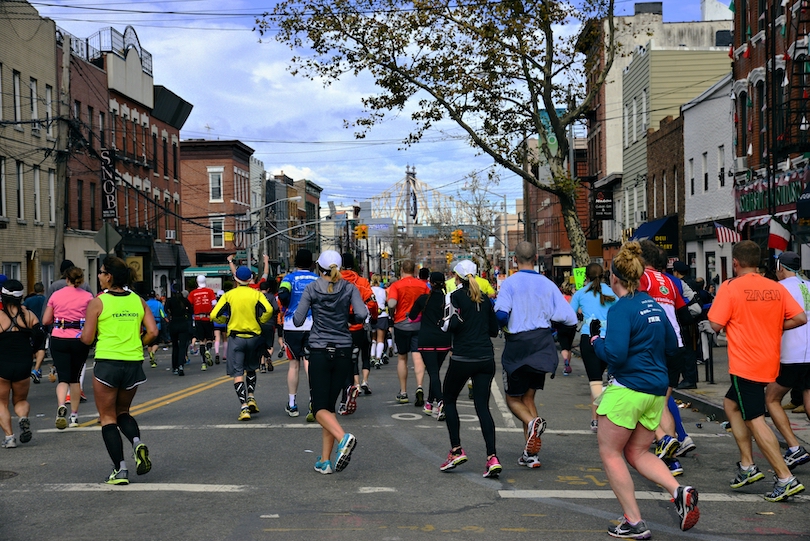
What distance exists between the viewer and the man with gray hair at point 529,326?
8672 mm

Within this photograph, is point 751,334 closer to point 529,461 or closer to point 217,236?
point 529,461

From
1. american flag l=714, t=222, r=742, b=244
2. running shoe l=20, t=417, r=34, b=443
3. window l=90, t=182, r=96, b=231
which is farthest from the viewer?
window l=90, t=182, r=96, b=231

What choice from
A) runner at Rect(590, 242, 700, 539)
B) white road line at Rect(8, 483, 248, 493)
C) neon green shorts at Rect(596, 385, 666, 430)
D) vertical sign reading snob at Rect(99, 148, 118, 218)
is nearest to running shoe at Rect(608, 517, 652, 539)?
runner at Rect(590, 242, 700, 539)

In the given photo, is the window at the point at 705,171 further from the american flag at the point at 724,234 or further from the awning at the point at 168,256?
the awning at the point at 168,256

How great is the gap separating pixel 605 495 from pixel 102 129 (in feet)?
131

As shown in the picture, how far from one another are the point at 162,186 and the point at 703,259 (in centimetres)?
3248

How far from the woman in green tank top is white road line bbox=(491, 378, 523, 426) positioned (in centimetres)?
478

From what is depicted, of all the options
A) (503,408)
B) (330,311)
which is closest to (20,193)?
(503,408)

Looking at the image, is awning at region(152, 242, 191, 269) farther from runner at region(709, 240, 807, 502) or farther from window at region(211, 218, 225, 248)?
runner at region(709, 240, 807, 502)

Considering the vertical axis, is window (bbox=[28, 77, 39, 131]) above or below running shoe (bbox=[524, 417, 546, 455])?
above

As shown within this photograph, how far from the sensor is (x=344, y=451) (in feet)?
26.9

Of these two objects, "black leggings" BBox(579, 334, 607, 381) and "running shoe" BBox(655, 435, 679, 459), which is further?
"black leggings" BBox(579, 334, 607, 381)

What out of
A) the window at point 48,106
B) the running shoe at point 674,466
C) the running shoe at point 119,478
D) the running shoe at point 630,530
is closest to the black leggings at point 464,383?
the running shoe at point 674,466

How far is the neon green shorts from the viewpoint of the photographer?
6.22m
